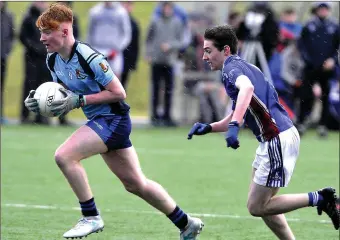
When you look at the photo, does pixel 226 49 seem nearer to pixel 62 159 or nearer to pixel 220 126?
pixel 220 126

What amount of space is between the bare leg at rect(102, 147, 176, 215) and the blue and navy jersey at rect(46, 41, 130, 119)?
0.35 metres

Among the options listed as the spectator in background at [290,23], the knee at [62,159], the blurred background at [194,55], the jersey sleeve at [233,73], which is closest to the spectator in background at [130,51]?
the blurred background at [194,55]

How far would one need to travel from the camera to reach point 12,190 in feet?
37.0

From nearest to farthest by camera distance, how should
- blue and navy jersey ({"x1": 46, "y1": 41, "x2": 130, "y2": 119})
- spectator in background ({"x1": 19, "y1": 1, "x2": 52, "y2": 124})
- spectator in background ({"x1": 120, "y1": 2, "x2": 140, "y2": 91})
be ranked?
1. blue and navy jersey ({"x1": 46, "y1": 41, "x2": 130, "y2": 119})
2. spectator in background ({"x1": 19, "y1": 1, "x2": 52, "y2": 124})
3. spectator in background ({"x1": 120, "y1": 2, "x2": 140, "y2": 91})

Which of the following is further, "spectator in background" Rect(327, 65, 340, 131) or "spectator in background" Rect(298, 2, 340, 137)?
"spectator in background" Rect(327, 65, 340, 131)

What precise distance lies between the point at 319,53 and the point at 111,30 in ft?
13.1

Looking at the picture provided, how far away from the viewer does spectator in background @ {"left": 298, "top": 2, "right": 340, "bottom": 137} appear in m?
17.8

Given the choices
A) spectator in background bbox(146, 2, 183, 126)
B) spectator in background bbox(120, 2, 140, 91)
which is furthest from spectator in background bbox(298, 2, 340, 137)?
spectator in background bbox(120, 2, 140, 91)

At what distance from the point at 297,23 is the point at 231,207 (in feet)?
34.1

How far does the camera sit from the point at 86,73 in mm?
7738

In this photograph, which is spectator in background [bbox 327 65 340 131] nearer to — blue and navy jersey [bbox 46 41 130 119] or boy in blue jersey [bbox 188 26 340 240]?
blue and navy jersey [bbox 46 41 130 119]

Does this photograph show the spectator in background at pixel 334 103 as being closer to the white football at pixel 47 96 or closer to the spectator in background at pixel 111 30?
the spectator in background at pixel 111 30

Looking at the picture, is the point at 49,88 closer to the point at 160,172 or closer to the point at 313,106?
the point at 160,172

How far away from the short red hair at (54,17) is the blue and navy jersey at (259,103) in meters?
1.35
